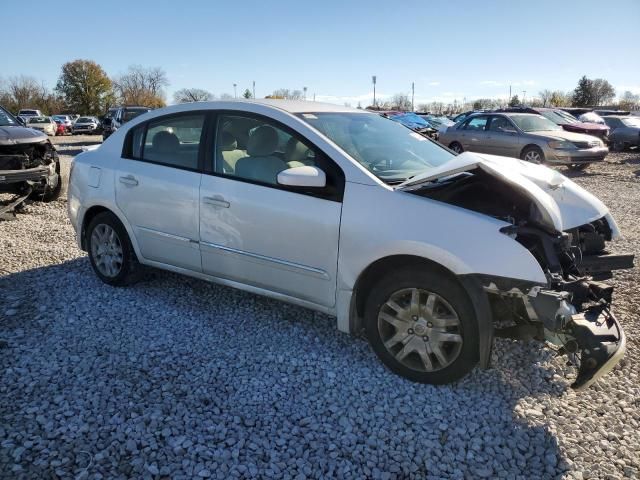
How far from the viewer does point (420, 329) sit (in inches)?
121

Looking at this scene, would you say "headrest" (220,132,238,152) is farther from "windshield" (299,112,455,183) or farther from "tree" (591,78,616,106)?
"tree" (591,78,616,106)

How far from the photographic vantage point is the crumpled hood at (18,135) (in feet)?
25.4

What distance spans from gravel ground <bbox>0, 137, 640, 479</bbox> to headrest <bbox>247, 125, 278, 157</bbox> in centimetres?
133

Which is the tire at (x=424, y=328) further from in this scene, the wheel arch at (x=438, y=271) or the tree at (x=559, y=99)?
the tree at (x=559, y=99)

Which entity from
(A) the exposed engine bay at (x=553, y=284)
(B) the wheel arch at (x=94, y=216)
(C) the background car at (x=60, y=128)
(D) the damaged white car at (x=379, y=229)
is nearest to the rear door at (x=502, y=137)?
(D) the damaged white car at (x=379, y=229)

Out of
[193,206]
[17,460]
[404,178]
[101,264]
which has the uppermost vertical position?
[404,178]

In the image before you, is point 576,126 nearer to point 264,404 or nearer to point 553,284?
point 553,284

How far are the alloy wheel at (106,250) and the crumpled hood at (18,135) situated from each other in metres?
4.23

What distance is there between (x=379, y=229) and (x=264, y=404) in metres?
1.25

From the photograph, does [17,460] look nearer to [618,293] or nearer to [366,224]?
[366,224]

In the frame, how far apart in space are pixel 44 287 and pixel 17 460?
265cm

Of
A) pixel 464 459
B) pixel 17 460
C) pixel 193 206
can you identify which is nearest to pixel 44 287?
pixel 193 206

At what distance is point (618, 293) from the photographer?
4.65 meters

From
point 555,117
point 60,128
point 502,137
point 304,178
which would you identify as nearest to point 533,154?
Answer: point 502,137
